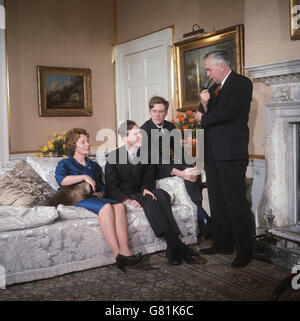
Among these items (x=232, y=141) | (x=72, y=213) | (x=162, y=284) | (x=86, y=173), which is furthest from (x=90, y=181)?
(x=232, y=141)

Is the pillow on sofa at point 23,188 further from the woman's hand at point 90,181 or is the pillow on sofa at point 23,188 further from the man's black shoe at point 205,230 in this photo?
the man's black shoe at point 205,230

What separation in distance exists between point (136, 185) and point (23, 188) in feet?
3.34

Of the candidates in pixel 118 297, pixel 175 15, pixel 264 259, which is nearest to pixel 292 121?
pixel 264 259

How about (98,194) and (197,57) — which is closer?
(98,194)

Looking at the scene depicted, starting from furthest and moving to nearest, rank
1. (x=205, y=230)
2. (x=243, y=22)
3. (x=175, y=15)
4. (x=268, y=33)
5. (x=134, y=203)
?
(x=175, y=15) → (x=243, y=22) → (x=205, y=230) → (x=268, y=33) → (x=134, y=203)

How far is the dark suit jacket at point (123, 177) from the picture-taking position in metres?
3.73

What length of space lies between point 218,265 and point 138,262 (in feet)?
2.21

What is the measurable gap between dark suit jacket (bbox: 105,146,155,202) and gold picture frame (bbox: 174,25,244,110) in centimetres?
177

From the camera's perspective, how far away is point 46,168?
3893 mm

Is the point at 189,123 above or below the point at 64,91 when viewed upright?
below

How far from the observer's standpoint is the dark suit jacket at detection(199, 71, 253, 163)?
3.34 meters

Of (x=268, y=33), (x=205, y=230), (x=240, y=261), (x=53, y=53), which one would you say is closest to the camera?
(x=240, y=261)

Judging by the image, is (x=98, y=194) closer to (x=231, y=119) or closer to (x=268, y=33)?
(x=231, y=119)

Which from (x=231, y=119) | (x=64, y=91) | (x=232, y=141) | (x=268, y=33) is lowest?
(x=232, y=141)
